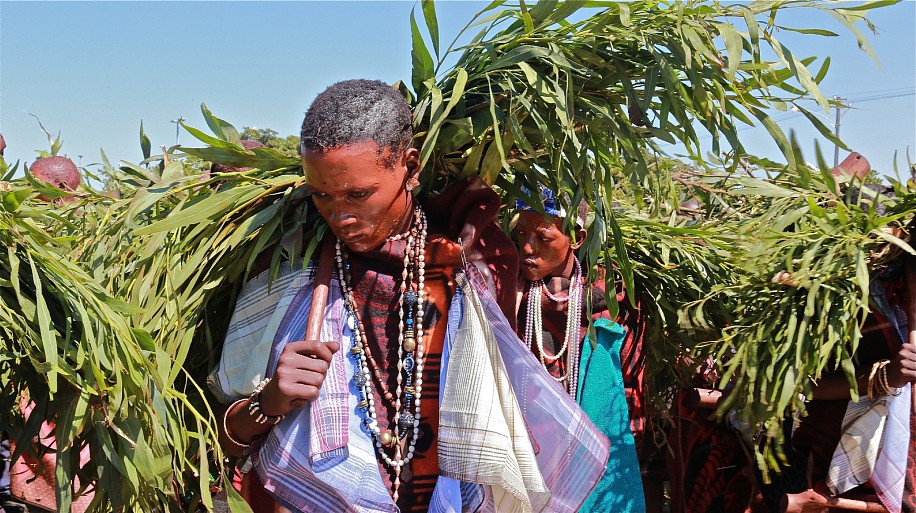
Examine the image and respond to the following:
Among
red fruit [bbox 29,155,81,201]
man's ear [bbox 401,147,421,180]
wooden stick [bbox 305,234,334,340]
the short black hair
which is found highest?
the short black hair

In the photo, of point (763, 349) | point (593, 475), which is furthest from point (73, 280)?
point (763, 349)

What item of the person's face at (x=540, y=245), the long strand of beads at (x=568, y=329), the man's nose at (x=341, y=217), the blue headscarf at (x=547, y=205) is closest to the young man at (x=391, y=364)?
the man's nose at (x=341, y=217)

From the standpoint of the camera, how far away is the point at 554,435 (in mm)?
2936

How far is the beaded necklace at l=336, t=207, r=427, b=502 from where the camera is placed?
9.23ft

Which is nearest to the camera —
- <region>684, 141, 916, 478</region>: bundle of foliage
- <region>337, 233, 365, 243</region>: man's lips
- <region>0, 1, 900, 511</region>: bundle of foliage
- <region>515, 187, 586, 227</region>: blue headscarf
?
<region>0, 1, 900, 511</region>: bundle of foliage

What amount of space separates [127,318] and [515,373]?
1.03 metres

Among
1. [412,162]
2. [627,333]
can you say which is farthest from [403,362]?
[627,333]

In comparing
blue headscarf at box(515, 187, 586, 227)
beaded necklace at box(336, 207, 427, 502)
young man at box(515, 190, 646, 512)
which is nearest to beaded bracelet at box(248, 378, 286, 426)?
beaded necklace at box(336, 207, 427, 502)

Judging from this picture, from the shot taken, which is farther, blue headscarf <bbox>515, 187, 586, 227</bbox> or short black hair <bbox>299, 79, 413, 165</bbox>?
blue headscarf <bbox>515, 187, 586, 227</bbox>

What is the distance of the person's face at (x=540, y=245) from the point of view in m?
3.77

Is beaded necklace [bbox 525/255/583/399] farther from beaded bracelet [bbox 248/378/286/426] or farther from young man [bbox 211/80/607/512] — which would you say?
beaded bracelet [bbox 248/378/286/426]

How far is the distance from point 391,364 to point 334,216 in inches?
18.0

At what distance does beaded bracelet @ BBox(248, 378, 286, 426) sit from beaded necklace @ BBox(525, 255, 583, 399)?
1.37 meters

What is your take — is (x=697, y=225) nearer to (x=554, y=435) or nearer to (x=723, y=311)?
(x=723, y=311)
